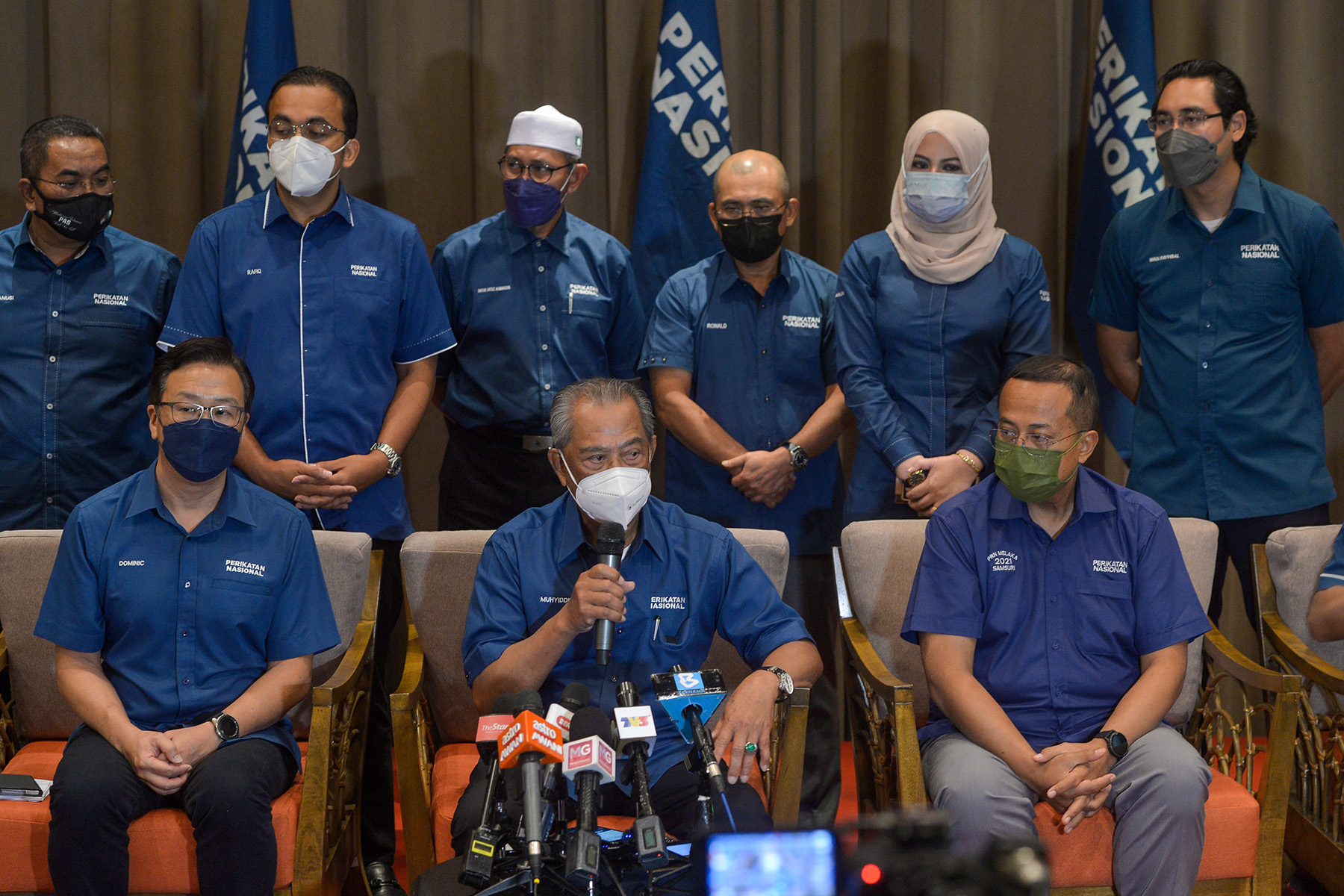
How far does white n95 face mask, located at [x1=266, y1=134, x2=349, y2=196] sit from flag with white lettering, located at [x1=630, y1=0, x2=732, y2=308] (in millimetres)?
1260

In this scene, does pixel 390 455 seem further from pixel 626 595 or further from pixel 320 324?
pixel 626 595

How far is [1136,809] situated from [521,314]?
218 cm

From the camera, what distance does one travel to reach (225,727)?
2.61 m

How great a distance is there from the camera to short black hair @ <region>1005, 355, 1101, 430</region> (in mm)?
2793

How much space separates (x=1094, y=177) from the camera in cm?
441

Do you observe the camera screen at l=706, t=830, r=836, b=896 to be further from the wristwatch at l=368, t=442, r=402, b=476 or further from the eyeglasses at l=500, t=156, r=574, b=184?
the eyeglasses at l=500, t=156, r=574, b=184

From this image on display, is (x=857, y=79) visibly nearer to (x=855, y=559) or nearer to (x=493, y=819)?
(x=855, y=559)

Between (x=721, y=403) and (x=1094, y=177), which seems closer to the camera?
(x=721, y=403)

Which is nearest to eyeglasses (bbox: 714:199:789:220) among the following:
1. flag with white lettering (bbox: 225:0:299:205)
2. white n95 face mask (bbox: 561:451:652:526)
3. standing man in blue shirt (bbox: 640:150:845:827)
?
standing man in blue shirt (bbox: 640:150:845:827)

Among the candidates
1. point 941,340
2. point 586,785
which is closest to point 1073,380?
point 941,340

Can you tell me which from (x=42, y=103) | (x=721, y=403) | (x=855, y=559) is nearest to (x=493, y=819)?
(x=855, y=559)

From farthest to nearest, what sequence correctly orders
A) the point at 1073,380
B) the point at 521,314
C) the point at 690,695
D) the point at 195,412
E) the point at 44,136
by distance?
1. the point at 521,314
2. the point at 44,136
3. the point at 1073,380
4. the point at 195,412
5. the point at 690,695

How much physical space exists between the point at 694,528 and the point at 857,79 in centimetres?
250

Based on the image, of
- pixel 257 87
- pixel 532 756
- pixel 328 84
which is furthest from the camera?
pixel 257 87
